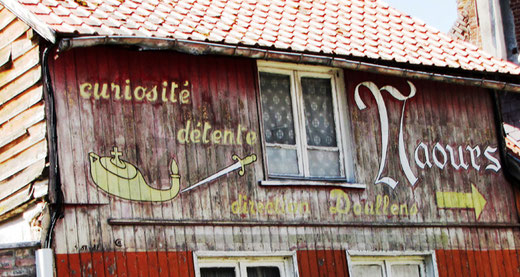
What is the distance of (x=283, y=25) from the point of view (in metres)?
13.9

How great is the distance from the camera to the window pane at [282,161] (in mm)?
12984

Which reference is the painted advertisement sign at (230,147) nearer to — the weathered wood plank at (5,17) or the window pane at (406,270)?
the window pane at (406,270)

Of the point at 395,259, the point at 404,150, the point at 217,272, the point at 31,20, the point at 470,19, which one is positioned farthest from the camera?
the point at 470,19

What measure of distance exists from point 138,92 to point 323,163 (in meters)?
2.93

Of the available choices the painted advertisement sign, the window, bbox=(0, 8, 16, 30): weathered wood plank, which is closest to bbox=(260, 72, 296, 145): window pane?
the window

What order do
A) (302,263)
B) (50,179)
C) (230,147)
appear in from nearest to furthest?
(50,179) → (230,147) → (302,263)

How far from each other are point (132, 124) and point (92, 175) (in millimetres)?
893

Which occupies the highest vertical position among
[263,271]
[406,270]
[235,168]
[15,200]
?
[235,168]

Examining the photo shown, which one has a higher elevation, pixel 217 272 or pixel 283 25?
pixel 283 25

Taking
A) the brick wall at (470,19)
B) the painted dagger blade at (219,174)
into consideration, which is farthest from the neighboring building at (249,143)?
the brick wall at (470,19)

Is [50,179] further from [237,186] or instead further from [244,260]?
[244,260]

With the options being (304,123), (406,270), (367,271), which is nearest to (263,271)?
(367,271)

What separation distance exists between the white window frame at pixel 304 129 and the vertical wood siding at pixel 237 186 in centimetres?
11

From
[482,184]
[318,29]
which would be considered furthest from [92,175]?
[482,184]
